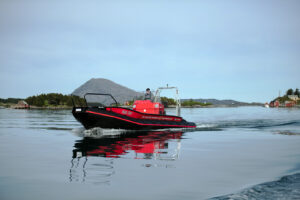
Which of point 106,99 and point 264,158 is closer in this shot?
point 264,158

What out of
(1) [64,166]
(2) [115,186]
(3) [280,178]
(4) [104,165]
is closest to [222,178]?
(3) [280,178]

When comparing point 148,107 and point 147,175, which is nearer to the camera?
point 147,175

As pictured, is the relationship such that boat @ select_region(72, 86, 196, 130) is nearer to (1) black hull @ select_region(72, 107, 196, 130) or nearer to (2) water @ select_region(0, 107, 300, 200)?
(1) black hull @ select_region(72, 107, 196, 130)

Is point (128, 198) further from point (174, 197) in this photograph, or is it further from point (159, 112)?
point (159, 112)

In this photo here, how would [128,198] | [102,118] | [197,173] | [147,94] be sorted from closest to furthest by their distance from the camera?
[128,198] → [197,173] → [102,118] → [147,94]

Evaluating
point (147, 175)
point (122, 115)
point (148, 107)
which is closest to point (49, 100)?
point (148, 107)

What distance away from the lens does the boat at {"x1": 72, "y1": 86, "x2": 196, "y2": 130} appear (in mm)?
24000

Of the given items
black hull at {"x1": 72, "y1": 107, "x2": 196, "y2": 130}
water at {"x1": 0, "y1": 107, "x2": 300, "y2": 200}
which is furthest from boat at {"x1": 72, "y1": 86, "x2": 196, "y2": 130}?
water at {"x1": 0, "y1": 107, "x2": 300, "y2": 200}

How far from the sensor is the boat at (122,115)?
24.0m

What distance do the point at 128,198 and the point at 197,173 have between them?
3.27 meters

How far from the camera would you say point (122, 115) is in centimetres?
2516

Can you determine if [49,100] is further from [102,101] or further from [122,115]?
[122,115]

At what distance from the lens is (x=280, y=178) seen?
875 centimetres

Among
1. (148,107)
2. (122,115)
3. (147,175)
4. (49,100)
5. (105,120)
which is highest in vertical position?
(49,100)
